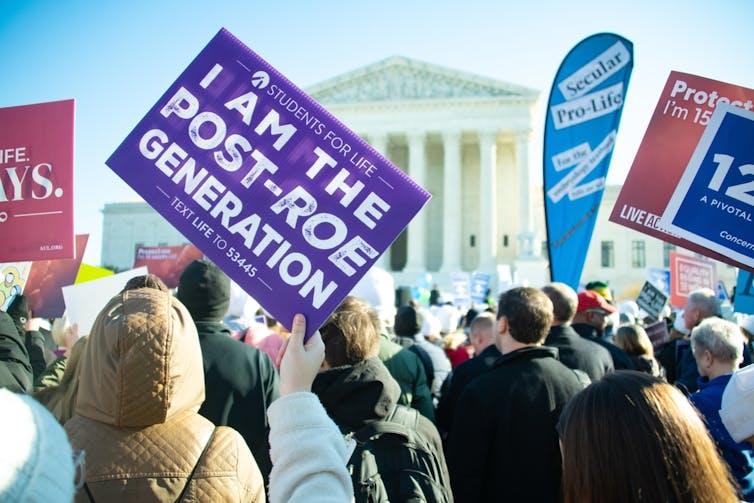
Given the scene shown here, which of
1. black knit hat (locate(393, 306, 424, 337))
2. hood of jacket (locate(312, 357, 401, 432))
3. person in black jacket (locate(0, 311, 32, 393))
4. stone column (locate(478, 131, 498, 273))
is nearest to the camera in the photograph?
hood of jacket (locate(312, 357, 401, 432))

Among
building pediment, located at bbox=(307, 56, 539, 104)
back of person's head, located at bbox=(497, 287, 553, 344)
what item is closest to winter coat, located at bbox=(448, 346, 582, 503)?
back of person's head, located at bbox=(497, 287, 553, 344)

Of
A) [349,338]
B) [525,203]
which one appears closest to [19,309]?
[349,338]

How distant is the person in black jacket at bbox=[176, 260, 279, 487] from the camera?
10.9 feet

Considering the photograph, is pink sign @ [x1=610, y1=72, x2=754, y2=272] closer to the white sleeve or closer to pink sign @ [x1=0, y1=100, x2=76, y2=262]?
the white sleeve

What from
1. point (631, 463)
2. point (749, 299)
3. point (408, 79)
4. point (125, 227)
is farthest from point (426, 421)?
point (125, 227)

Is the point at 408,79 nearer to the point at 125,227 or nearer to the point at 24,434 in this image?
the point at 125,227

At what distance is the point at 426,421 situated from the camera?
2.77 m

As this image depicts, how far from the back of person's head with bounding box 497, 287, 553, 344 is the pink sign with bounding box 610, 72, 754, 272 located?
0.59 meters

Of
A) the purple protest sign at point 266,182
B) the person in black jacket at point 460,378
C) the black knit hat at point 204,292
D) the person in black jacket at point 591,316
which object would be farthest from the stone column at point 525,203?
the purple protest sign at point 266,182

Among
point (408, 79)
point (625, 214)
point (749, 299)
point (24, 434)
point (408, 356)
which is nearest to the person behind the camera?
point (24, 434)

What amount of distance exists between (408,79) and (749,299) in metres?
43.0

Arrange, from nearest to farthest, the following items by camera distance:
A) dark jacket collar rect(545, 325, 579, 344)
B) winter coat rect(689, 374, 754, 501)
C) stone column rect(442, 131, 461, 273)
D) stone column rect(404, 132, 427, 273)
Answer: winter coat rect(689, 374, 754, 501), dark jacket collar rect(545, 325, 579, 344), stone column rect(404, 132, 427, 273), stone column rect(442, 131, 461, 273)

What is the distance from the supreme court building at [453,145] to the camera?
1761 inches

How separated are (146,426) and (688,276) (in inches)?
452
